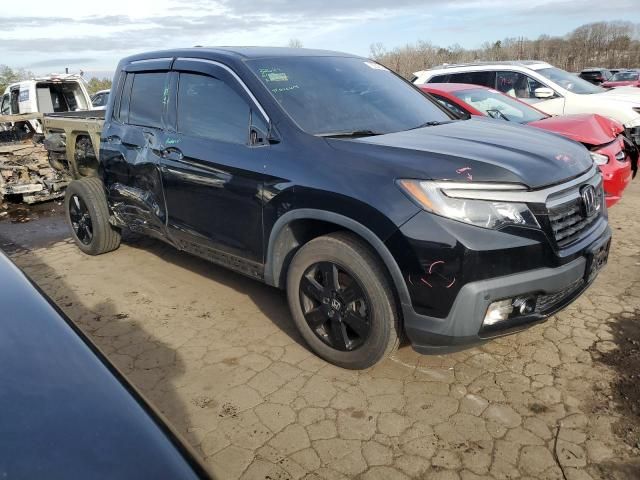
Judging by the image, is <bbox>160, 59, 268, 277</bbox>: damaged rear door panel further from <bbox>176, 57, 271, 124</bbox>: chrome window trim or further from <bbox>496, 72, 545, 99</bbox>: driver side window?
<bbox>496, 72, 545, 99</bbox>: driver side window

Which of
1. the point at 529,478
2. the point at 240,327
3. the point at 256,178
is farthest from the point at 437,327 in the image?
the point at 240,327

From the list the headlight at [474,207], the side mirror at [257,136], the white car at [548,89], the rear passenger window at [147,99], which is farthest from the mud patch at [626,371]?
the white car at [548,89]

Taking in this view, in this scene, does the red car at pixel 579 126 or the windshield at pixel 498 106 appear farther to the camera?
the windshield at pixel 498 106

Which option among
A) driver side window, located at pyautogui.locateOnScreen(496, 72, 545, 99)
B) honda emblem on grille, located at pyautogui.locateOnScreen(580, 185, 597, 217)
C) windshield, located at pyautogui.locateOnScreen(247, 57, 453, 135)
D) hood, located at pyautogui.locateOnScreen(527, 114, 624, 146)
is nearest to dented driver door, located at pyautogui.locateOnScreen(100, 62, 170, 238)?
windshield, located at pyautogui.locateOnScreen(247, 57, 453, 135)

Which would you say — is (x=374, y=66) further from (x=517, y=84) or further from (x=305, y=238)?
(x=517, y=84)

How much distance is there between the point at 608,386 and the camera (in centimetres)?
289

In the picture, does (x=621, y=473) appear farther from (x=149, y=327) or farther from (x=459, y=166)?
(x=149, y=327)

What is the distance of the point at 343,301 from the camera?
2.94m

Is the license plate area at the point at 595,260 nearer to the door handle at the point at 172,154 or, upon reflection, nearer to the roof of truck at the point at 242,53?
the roof of truck at the point at 242,53

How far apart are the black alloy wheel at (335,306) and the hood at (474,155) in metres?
0.69

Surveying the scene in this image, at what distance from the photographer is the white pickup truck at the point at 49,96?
1167cm

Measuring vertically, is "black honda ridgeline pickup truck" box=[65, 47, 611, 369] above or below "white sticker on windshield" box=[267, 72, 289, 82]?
below

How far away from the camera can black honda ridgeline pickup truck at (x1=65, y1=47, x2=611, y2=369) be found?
2.50m

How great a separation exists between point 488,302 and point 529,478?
2.64 ft
